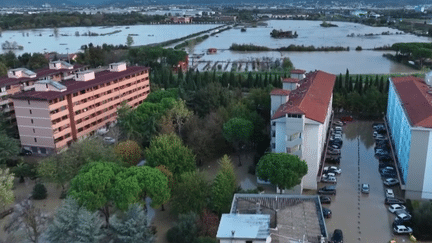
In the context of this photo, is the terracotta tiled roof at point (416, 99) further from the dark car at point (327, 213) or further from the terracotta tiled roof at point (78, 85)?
the terracotta tiled roof at point (78, 85)

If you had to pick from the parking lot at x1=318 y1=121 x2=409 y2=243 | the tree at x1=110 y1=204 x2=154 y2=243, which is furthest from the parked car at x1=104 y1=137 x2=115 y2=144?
the parking lot at x1=318 y1=121 x2=409 y2=243

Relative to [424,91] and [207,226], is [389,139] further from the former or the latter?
[207,226]

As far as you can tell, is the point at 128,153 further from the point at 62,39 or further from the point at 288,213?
the point at 62,39

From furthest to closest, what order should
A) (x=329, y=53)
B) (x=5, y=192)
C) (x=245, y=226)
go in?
(x=329, y=53) → (x=5, y=192) → (x=245, y=226)

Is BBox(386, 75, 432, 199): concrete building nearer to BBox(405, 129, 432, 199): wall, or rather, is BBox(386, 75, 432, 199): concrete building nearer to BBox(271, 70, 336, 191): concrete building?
BBox(405, 129, 432, 199): wall

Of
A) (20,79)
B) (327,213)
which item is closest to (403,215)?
(327,213)
